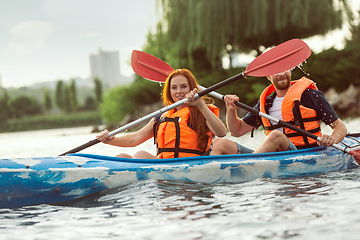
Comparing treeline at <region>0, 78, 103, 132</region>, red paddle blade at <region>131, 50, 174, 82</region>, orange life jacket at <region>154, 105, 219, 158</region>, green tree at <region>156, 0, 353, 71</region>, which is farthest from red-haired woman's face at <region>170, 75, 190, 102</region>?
treeline at <region>0, 78, 103, 132</region>

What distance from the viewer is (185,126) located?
283 cm

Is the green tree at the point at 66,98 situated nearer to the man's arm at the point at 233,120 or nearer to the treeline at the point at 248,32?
the treeline at the point at 248,32

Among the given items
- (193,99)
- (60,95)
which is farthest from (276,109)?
(60,95)

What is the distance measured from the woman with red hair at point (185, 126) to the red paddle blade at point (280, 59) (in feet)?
2.39

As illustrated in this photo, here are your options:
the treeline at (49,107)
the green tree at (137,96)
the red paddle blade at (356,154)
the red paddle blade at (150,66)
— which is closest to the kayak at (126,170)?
the red paddle blade at (356,154)

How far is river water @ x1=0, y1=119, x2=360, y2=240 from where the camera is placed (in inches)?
68.1

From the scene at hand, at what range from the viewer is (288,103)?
9.98 ft

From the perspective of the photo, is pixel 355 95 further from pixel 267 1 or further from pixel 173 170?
pixel 173 170

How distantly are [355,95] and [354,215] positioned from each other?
41.6ft

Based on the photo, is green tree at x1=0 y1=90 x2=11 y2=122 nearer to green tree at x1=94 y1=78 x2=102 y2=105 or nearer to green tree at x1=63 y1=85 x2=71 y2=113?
green tree at x1=63 y1=85 x2=71 y2=113

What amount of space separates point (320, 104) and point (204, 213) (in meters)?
1.50

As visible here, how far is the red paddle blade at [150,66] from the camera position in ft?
13.1

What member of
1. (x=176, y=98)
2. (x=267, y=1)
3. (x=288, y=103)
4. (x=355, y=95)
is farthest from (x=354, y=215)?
(x=355, y=95)

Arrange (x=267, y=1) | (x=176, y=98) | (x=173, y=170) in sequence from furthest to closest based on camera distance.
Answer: (x=267, y=1), (x=176, y=98), (x=173, y=170)
